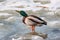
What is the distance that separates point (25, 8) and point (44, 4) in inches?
6.4

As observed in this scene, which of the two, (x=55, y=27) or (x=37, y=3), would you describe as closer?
(x=55, y=27)

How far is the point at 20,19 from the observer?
1.22 metres

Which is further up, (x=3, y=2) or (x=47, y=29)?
(x=3, y=2)

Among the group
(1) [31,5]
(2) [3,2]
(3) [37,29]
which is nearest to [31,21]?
(3) [37,29]

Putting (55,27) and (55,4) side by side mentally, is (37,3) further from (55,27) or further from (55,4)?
(55,27)

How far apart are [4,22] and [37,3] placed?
32 centimetres

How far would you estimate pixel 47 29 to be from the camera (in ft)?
3.86

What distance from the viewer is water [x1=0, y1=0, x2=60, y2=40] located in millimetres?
1151

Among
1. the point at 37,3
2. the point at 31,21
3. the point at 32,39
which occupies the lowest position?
the point at 32,39

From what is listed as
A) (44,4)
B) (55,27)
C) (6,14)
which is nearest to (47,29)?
(55,27)

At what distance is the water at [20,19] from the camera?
1151 millimetres

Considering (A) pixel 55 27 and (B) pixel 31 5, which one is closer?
(A) pixel 55 27

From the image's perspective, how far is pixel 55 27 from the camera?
3.90 ft

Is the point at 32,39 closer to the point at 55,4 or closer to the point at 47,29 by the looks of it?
the point at 47,29
